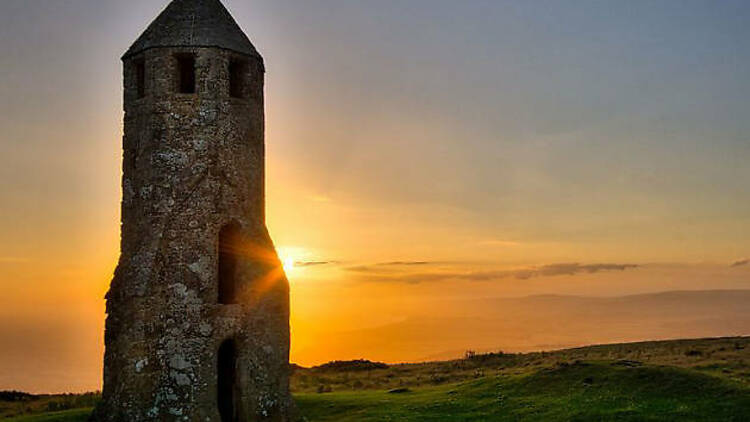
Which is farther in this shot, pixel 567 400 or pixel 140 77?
pixel 567 400

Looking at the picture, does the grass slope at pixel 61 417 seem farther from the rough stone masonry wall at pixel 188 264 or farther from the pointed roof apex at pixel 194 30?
the pointed roof apex at pixel 194 30

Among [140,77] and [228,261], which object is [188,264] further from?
[140,77]

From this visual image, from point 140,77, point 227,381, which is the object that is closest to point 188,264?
point 227,381

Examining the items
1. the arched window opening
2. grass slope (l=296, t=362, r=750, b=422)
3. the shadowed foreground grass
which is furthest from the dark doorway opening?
the shadowed foreground grass

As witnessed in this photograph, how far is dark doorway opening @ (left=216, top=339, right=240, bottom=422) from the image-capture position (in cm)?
2133

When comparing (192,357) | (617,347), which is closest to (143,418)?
(192,357)

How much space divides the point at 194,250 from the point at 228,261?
1.51 m

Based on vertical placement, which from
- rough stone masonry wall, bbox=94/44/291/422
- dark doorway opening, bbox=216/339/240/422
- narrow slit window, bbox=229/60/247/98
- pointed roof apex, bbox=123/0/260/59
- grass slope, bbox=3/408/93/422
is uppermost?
pointed roof apex, bbox=123/0/260/59

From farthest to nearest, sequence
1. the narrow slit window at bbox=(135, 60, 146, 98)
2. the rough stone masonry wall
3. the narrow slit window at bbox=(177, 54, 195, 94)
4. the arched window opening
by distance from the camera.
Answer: the narrow slit window at bbox=(135, 60, 146, 98) < the narrow slit window at bbox=(177, 54, 195, 94) < the arched window opening < the rough stone masonry wall

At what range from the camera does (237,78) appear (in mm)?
22656

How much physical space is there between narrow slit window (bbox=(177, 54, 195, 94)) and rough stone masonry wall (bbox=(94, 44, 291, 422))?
19.1 inches

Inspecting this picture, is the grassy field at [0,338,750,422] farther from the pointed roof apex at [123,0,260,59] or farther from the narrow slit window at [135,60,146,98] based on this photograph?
the pointed roof apex at [123,0,260,59]

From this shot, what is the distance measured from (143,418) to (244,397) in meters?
2.59

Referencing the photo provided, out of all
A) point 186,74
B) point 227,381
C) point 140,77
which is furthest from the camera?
point 186,74
